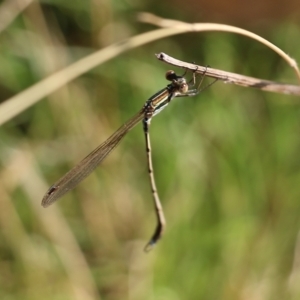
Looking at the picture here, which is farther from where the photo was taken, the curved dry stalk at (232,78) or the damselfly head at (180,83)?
the damselfly head at (180,83)

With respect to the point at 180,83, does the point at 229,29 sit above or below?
below

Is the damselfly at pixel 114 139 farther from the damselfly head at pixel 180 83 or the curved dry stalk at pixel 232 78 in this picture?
the curved dry stalk at pixel 232 78

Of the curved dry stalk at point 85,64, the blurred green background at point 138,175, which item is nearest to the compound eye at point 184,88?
the curved dry stalk at point 85,64

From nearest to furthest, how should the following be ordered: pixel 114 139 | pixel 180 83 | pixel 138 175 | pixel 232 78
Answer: pixel 232 78 → pixel 180 83 → pixel 114 139 → pixel 138 175

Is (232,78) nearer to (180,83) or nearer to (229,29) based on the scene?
(229,29)

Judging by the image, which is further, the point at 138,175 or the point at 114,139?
the point at 138,175

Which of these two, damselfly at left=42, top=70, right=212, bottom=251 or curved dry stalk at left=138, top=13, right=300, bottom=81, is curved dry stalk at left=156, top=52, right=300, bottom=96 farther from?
damselfly at left=42, top=70, right=212, bottom=251

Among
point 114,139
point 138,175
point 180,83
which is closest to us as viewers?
point 180,83

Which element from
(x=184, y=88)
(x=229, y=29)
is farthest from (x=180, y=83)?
(x=229, y=29)

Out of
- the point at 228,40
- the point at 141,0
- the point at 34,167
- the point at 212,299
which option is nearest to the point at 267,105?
the point at 228,40
